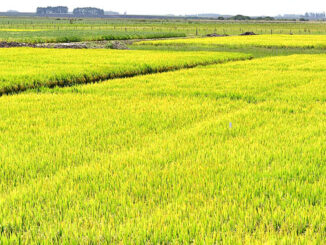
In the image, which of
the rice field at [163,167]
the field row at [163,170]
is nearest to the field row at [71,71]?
the rice field at [163,167]

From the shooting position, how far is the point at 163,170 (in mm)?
4703

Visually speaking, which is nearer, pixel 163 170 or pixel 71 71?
pixel 163 170

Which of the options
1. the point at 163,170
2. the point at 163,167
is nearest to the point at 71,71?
the point at 163,167

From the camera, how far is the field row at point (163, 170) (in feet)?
10.9

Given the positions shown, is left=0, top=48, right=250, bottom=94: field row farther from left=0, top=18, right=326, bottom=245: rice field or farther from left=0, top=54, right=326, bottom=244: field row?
left=0, top=54, right=326, bottom=244: field row

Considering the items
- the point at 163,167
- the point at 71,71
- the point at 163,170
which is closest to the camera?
the point at 163,170

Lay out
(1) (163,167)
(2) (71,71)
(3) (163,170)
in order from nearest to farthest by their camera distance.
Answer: (3) (163,170) < (1) (163,167) < (2) (71,71)

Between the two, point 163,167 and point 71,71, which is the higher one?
point 71,71

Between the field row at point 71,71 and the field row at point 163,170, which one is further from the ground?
the field row at point 71,71

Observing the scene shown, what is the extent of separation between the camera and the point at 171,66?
59.4ft

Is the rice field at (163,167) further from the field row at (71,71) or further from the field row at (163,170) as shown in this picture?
the field row at (71,71)

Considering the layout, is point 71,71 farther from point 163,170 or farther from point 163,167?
point 163,170

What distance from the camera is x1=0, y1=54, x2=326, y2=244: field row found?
3309mm

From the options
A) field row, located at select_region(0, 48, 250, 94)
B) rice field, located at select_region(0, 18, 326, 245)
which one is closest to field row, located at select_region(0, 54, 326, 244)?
rice field, located at select_region(0, 18, 326, 245)
